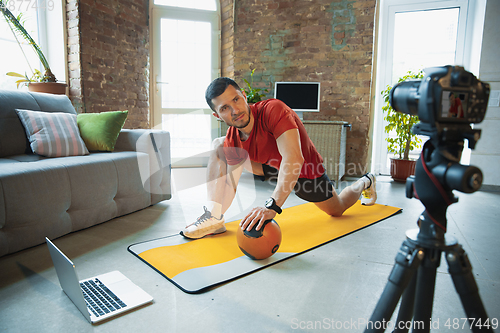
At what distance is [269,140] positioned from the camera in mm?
1728

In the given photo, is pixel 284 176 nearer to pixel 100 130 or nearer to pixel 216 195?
pixel 216 195

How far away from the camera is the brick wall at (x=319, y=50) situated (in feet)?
12.3

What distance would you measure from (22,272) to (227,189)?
3.40ft

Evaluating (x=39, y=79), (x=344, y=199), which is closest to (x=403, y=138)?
(x=344, y=199)

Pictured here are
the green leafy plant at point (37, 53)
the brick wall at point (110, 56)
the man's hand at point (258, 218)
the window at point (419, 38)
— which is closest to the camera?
the man's hand at point (258, 218)

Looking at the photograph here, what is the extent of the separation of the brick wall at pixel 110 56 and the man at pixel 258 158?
233cm

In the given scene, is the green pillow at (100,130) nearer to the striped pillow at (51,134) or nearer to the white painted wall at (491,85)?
the striped pillow at (51,134)

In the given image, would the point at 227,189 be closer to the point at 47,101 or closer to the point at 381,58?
the point at 47,101

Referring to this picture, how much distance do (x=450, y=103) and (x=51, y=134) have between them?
2.21m

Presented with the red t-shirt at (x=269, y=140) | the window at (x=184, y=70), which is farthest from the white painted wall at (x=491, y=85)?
the window at (x=184, y=70)

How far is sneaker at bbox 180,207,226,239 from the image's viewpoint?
175cm

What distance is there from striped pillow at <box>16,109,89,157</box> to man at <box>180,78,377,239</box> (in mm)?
981

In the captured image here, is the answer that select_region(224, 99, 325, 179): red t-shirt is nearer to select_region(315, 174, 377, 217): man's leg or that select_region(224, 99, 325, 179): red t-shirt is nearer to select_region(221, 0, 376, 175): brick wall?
select_region(315, 174, 377, 217): man's leg

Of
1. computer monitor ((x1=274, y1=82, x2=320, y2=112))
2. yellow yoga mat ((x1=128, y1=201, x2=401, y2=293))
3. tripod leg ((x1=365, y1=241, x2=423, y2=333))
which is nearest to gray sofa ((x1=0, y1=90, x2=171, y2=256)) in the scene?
yellow yoga mat ((x1=128, y1=201, x2=401, y2=293))
